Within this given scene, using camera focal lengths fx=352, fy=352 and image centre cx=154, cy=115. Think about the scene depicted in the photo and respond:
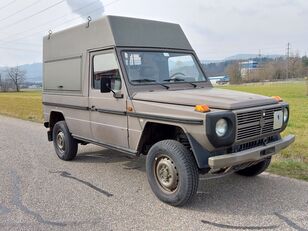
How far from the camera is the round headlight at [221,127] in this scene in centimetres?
409

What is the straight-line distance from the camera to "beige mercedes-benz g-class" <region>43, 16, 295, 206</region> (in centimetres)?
429

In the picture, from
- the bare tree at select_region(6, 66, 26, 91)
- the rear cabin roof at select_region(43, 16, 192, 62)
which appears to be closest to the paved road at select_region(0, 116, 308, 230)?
the rear cabin roof at select_region(43, 16, 192, 62)

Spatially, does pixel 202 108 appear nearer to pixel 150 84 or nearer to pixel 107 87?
pixel 150 84

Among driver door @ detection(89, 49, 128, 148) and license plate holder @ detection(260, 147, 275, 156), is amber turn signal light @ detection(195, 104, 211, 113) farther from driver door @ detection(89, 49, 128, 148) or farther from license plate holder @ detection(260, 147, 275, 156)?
driver door @ detection(89, 49, 128, 148)

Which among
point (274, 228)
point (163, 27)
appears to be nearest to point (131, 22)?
point (163, 27)

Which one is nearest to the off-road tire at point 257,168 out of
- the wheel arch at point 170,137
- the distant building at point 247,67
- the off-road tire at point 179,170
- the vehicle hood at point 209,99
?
the vehicle hood at point 209,99

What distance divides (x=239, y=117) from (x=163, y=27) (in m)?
2.69

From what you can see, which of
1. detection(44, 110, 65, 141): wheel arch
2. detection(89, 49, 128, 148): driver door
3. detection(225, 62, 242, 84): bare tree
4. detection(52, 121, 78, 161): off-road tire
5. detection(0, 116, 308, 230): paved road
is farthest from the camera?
detection(225, 62, 242, 84): bare tree

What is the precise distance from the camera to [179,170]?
14.4 feet

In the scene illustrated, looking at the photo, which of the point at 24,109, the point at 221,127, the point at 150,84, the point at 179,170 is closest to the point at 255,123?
the point at 221,127

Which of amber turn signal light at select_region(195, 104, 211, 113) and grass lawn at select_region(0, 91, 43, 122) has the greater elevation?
amber turn signal light at select_region(195, 104, 211, 113)

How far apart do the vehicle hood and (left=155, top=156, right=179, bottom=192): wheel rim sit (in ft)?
2.58

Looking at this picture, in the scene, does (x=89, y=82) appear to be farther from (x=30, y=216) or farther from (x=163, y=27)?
(x=30, y=216)

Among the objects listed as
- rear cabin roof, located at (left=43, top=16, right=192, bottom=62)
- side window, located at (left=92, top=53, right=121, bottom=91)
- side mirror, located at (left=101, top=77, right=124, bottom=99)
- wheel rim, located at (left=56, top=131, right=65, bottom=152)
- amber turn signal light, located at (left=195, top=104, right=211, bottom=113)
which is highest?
rear cabin roof, located at (left=43, top=16, right=192, bottom=62)
